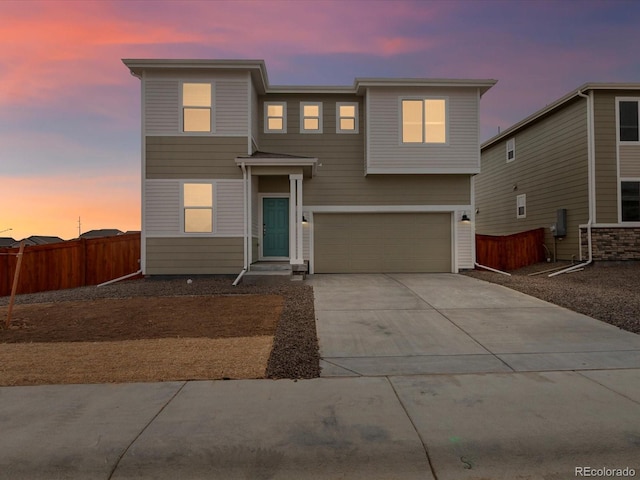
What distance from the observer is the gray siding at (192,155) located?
12062 millimetres

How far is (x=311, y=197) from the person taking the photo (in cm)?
1370

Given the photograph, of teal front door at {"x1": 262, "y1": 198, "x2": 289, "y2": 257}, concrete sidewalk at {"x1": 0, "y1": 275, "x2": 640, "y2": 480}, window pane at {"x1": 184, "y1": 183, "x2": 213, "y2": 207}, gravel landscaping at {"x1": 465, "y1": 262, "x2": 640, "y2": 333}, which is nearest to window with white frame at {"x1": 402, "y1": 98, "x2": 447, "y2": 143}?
teal front door at {"x1": 262, "y1": 198, "x2": 289, "y2": 257}

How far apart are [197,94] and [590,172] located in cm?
1328

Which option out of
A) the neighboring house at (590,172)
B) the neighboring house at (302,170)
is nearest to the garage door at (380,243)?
the neighboring house at (302,170)

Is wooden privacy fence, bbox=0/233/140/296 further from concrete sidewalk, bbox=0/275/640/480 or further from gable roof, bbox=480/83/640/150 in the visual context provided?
gable roof, bbox=480/83/640/150

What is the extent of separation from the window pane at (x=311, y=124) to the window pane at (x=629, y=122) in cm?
1051

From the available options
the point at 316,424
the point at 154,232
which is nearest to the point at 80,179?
the point at 154,232

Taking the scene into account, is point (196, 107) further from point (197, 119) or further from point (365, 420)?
point (365, 420)

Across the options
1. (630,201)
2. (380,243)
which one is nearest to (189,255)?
(380,243)

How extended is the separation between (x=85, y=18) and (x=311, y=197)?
8.09 meters

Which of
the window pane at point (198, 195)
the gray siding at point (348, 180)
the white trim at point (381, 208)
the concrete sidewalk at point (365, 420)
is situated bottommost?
the concrete sidewalk at point (365, 420)

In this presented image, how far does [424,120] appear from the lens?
13.2 m

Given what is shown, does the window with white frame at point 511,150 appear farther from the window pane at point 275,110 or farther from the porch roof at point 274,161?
the porch roof at point 274,161

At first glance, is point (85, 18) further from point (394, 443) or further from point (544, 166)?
point (544, 166)
